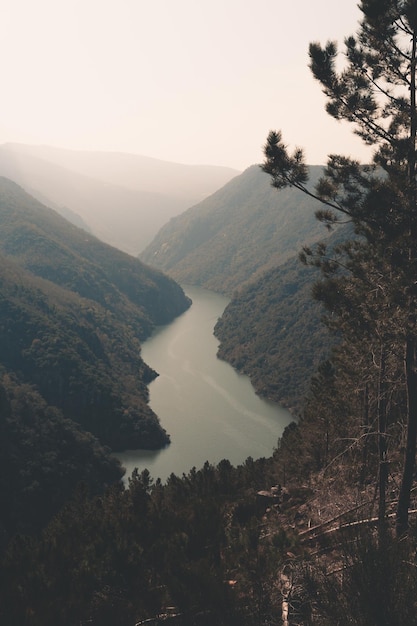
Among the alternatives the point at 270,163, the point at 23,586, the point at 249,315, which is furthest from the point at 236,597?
the point at 249,315

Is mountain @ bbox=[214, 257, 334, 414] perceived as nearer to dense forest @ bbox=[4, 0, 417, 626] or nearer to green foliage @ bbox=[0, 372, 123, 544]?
green foliage @ bbox=[0, 372, 123, 544]

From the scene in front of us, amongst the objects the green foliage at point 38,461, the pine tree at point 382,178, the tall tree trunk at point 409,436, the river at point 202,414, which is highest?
the pine tree at point 382,178

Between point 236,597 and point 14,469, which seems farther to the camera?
point 14,469

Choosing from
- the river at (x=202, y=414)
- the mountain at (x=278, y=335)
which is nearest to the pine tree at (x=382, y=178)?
the river at (x=202, y=414)

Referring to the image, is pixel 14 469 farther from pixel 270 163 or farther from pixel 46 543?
pixel 270 163

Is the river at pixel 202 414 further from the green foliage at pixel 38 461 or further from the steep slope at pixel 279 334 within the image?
the green foliage at pixel 38 461
